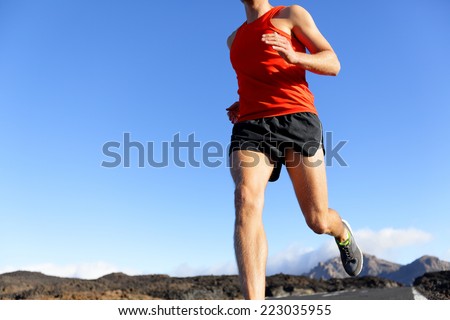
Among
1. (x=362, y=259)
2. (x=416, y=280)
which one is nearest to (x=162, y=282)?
(x=416, y=280)

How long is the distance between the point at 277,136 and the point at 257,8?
39.4 inches

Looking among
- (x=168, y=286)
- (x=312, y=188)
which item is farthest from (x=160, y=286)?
(x=312, y=188)

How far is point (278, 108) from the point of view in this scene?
11.2 feet

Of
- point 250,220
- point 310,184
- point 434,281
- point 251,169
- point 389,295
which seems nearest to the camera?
point 250,220

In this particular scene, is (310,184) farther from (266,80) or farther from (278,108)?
(266,80)

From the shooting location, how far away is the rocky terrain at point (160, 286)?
31.3 ft

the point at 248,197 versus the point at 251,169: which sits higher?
the point at 251,169

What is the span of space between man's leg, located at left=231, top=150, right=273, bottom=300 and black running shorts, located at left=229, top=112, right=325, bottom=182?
2.8 inches

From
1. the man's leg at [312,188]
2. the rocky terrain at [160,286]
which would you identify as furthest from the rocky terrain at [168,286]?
the man's leg at [312,188]

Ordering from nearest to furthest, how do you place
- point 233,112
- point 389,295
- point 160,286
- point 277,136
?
point 277,136 → point 233,112 → point 389,295 → point 160,286

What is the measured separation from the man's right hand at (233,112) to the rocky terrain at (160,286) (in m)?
5.94

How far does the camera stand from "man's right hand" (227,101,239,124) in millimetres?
3847

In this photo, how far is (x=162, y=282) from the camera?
11.2 m
